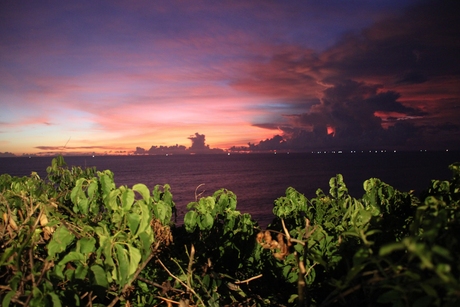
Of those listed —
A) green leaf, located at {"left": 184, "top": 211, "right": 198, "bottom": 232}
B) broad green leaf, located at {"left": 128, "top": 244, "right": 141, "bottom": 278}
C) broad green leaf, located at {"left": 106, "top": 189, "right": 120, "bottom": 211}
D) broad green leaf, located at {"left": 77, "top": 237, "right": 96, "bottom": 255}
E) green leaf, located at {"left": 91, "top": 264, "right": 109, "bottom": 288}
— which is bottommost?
green leaf, located at {"left": 184, "top": 211, "right": 198, "bottom": 232}

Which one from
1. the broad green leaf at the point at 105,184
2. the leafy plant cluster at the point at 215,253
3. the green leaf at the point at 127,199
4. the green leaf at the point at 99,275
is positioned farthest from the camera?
the broad green leaf at the point at 105,184

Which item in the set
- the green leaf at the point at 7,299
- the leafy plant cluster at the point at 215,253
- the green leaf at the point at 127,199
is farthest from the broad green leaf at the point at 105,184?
the green leaf at the point at 7,299

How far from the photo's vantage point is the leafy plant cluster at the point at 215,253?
109cm

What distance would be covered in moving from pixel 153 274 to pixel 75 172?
4.68 meters

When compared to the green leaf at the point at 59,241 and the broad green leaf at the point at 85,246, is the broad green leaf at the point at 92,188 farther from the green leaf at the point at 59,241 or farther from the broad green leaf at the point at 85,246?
the broad green leaf at the point at 85,246

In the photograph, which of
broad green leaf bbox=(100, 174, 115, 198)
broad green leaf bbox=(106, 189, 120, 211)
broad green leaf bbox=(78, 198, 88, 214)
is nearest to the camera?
broad green leaf bbox=(106, 189, 120, 211)

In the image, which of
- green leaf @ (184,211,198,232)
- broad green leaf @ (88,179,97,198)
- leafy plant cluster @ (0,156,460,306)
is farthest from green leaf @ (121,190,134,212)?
green leaf @ (184,211,198,232)

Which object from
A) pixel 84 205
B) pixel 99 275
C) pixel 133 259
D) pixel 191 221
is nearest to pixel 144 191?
pixel 133 259

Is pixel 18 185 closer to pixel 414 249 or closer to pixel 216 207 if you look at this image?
pixel 216 207

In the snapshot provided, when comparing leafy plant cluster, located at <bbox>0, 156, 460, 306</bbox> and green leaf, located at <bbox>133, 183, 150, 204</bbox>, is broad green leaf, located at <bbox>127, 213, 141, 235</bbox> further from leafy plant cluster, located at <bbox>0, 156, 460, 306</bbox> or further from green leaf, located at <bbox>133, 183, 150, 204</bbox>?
green leaf, located at <bbox>133, 183, 150, 204</bbox>

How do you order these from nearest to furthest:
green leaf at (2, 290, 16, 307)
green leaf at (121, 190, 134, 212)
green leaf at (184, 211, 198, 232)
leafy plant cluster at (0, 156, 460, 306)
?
leafy plant cluster at (0, 156, 460, 306), green leaf at (2, 290, 16, 307), green leaf at (121, 190, 134, 212), green leaf at (184, 211, 198, 232)

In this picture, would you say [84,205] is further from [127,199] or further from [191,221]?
[191,221]

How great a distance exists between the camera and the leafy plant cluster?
109 cm

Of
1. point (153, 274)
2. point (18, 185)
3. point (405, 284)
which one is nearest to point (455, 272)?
point (405, 284)
